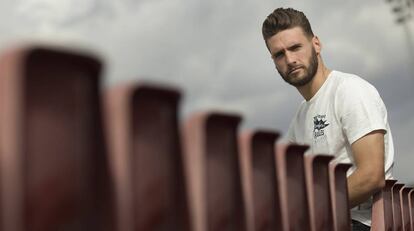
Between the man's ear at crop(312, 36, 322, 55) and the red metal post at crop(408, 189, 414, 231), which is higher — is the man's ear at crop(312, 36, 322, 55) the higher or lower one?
the higher one

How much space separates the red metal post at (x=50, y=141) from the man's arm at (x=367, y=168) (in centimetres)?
214

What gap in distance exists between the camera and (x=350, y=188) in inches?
133

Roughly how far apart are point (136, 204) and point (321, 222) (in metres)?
1.23

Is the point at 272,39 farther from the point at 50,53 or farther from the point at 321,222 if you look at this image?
the point at 50,53

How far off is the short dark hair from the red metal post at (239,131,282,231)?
2.33 metres

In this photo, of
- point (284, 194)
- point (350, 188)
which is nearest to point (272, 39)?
point (350, 188)

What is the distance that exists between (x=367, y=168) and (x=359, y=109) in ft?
1.01

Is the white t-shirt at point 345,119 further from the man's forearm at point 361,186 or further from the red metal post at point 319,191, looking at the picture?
the red metal post at point 319,191

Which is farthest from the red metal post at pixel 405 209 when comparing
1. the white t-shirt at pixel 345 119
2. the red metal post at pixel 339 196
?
the red metal post at pixel 339 196

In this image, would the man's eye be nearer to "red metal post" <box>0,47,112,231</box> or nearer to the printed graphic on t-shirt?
the printed graphic on t-shirt

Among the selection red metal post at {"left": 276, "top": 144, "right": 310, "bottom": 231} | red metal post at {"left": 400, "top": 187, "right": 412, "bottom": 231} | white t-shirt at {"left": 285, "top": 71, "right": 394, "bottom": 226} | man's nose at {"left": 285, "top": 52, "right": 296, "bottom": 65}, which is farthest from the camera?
man's nose at {"left": 285, "top": 52, "right": 296, "bottom": 65}

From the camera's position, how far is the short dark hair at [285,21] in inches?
173

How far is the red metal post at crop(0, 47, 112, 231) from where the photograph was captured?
3.95 feet

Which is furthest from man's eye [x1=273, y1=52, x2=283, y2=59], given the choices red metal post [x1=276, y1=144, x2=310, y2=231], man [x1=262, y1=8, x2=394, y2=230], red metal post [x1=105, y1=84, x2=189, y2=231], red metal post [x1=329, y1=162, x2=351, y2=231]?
red metal post [x1=105, y1=84, x2=189, y2=231]
